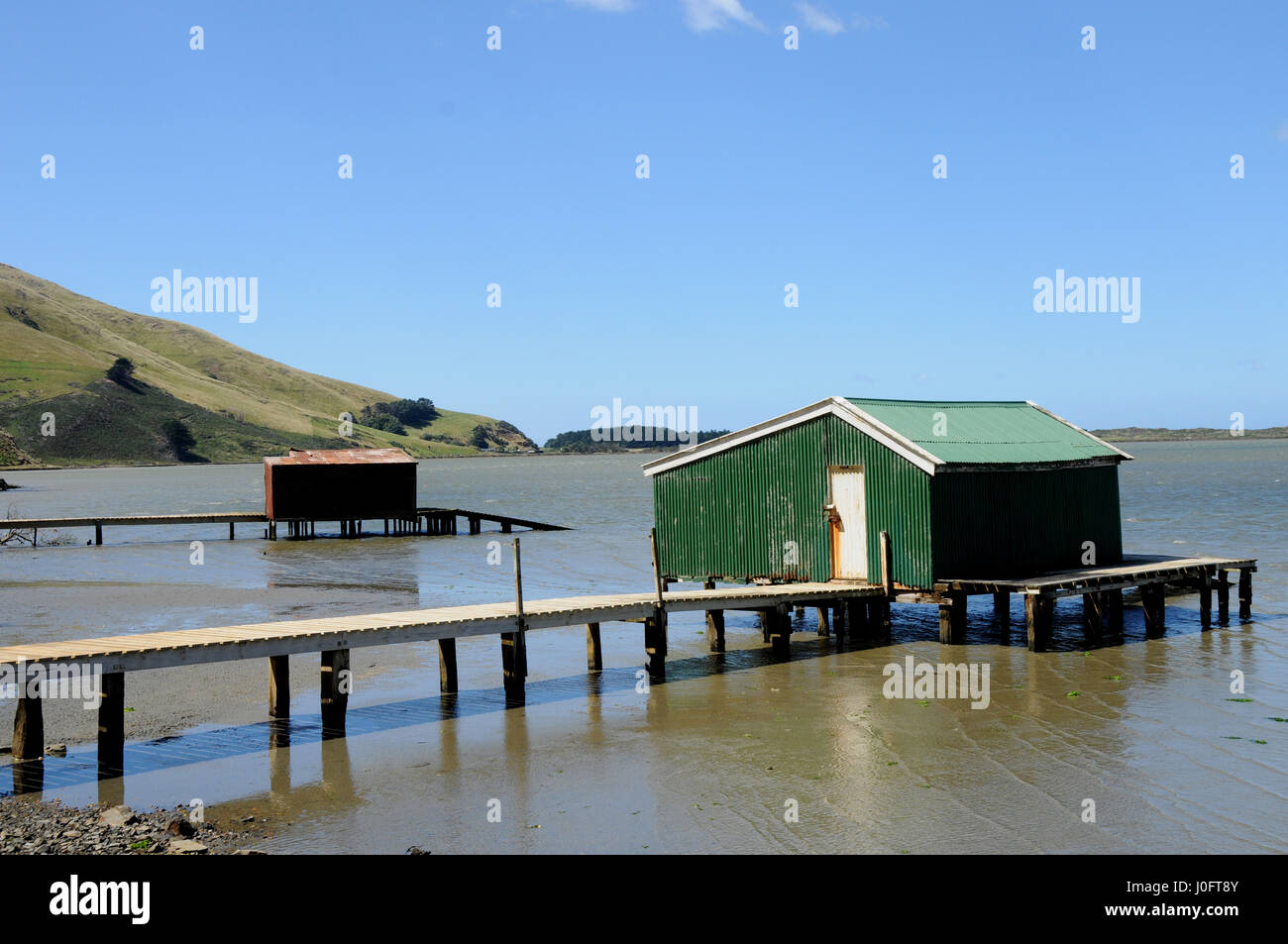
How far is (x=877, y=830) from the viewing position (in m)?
12.4

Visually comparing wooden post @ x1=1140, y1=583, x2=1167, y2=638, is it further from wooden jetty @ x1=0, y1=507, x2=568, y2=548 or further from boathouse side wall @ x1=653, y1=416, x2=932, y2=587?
wooden jetty @ x1=0, y1=507, x2=568, y2=548

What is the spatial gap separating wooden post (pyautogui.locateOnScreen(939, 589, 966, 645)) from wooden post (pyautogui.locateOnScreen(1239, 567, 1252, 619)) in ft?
27.8

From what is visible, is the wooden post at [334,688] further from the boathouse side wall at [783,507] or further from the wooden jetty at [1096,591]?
the wooden jetty at [1096,591]

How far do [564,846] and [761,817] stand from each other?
2.19m

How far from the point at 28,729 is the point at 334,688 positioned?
4.04 metres

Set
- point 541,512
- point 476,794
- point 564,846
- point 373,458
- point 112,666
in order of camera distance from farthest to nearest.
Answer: point 541,512, point 373,458, point 112,666, point 476,794, point 564,846

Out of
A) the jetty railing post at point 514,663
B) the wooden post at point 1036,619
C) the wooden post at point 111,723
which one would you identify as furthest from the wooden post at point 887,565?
the wooden post at point 111,723

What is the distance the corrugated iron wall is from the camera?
942 inches

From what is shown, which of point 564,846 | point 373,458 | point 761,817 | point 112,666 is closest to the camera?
point 564,846

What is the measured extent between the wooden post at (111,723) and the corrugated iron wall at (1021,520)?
15.0 m

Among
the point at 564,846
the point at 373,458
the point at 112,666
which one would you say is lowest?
the point at 564,846

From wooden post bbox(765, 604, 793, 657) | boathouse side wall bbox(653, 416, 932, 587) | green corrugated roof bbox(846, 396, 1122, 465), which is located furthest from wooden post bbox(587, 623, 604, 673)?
green corrugated roof bbox(846, 396, 1122, 465)
